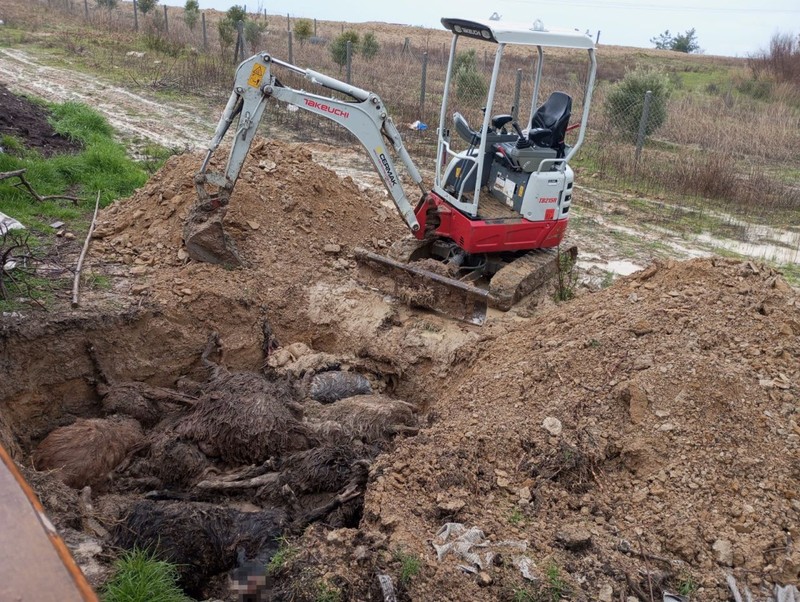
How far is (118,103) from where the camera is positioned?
50.2 feet

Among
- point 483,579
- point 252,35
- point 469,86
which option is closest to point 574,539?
point 483,579

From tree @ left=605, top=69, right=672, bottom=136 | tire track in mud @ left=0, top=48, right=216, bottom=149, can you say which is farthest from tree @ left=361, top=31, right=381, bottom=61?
tree @ left=605, top=69, right=672, bottom=136

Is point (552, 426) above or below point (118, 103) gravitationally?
below

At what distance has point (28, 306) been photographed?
19.8 ft

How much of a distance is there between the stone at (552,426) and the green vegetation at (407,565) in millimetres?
1408

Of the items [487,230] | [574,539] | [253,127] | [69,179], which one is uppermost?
[253,127]

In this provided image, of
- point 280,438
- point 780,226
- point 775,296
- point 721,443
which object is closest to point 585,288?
point 775,296

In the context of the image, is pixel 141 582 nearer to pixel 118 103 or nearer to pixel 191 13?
pixel 118 103

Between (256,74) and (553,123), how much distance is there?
10.1ft

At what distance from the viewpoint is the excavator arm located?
6641 mm

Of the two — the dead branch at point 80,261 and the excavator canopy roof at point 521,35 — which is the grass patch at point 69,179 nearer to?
the dead branch at point 80,261

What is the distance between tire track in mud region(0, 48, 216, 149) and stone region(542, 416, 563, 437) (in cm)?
920

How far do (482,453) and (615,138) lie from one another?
12.4 m

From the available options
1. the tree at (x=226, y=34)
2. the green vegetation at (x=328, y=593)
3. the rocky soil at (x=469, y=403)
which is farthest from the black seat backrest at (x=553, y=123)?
the tree at (x=226, y=34)
